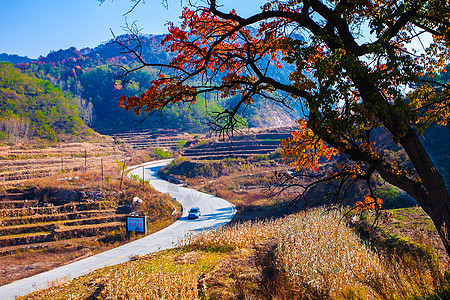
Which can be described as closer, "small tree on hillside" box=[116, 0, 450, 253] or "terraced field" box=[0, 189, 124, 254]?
"small tree on hillside" box=[116, 0, 450, 253]

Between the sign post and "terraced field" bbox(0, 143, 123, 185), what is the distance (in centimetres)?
1691

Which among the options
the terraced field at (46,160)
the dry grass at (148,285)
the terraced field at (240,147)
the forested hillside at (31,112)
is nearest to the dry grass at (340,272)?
the dry grass at (148,285)

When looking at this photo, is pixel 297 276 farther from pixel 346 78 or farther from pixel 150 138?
pixel 150 138

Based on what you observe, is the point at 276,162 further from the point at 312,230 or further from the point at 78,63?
the point at 78,63

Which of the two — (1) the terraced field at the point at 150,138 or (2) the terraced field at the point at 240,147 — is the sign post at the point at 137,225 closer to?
(2) the terraced field at the point at 240,147

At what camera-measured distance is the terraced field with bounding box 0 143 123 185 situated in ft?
123

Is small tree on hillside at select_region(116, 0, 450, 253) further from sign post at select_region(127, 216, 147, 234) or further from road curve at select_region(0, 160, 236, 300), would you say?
sign post at select_region(127, 216, 147, 234)

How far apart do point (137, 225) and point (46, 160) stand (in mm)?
26843

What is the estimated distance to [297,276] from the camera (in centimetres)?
635

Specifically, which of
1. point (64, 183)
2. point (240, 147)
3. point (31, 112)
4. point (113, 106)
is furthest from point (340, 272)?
point (113, 106)

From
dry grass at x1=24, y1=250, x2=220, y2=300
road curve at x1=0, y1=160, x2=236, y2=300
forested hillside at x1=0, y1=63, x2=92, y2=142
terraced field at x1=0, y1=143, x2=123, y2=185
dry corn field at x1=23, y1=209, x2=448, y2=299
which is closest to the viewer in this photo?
dry corn field at x1=23, y1=209, x2=448, y2=299

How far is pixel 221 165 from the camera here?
178 feet

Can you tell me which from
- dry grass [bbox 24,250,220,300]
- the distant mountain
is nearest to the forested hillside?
the distant mountain

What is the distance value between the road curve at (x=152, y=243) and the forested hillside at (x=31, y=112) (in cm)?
2760
